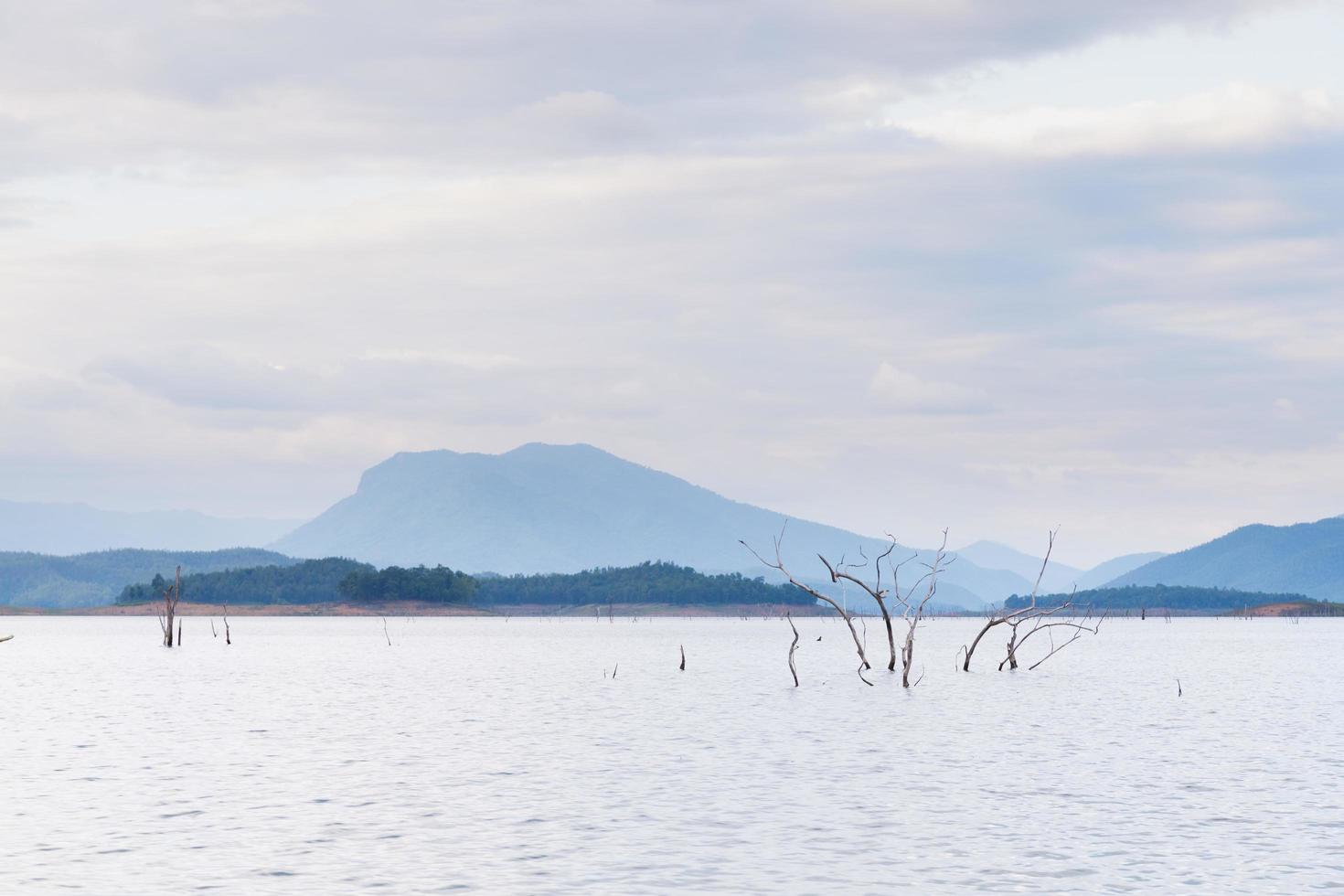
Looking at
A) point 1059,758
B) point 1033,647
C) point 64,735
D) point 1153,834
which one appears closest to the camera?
point 1153,834

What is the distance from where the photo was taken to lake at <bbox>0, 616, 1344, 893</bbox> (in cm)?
3088

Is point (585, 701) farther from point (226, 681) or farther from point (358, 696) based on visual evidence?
point (226, 681)

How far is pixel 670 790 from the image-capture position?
43406 mm

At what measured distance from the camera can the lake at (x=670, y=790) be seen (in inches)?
1216

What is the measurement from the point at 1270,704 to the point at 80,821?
205 ft

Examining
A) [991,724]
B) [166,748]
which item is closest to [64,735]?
[166,748]

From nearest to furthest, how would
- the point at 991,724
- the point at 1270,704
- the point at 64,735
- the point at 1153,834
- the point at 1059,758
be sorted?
the point at 1153,834 < the point at 1059,758 < the point at 64,735 < the point at 991,724 < the point at 1270,704

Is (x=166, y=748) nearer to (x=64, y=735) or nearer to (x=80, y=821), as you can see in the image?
(x=64, y=735)

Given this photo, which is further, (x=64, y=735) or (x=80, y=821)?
(x=64, y=735)

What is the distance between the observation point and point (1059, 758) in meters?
51.5

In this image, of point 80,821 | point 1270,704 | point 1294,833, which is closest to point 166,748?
point 80,821

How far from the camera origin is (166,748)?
54.6 m

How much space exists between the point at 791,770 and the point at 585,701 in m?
35.0

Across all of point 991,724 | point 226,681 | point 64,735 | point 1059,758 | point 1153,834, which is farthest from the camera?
point 226,681
